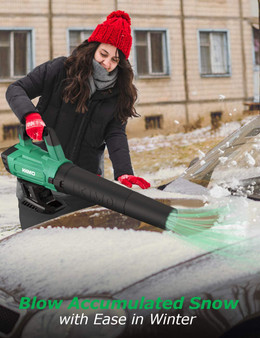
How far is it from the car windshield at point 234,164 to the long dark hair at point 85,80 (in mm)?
594

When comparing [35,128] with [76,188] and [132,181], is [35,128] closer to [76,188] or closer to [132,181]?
[76,188]

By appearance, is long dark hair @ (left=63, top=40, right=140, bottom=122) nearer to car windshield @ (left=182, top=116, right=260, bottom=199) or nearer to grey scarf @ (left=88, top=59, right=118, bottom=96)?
grey scarf @ (left=88, top=59, right=118, bottom=96)

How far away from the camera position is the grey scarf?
2.82 m

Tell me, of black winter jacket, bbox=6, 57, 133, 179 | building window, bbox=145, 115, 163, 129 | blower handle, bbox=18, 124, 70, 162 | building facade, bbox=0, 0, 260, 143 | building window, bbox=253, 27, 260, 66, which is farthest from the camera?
building window, bbox=253, 27, 260, 66

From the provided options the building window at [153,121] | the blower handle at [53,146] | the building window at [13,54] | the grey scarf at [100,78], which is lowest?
the blower handle at [53,146]

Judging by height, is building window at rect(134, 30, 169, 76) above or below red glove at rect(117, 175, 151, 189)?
above

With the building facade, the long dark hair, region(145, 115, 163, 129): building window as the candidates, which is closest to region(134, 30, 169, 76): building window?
the building facade

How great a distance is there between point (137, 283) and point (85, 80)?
1.59 meters

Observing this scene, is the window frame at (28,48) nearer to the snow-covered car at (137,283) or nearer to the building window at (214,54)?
the building window at (214,54)

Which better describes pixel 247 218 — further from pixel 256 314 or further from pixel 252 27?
pixel 252 27

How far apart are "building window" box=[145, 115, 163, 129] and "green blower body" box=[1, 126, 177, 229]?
42.3 feet

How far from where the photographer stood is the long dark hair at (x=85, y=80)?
2.81m

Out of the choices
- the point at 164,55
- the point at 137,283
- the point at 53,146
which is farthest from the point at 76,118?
the point at 164,55

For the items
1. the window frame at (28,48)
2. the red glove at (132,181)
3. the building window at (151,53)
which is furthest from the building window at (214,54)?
the red glove at (132,181)
